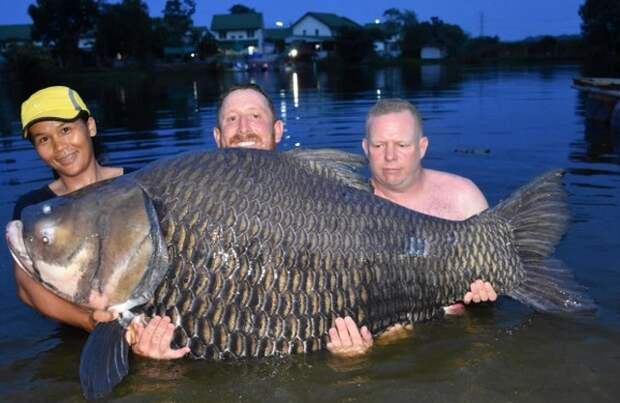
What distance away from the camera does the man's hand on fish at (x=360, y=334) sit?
11.5 ft

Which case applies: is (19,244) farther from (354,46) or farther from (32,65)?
(354,46)

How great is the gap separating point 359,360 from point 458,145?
877 centimetres

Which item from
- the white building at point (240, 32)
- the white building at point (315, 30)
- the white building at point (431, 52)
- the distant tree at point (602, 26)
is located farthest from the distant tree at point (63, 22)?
the distant tree at point (602, 26)

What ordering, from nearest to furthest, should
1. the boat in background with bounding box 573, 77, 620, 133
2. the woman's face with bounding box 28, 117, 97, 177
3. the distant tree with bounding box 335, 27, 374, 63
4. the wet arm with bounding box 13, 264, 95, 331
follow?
the wet arm with bounding box 13, 264, 95, 331, the woman's face with bounding box 28, 117, 97, 177, the boat in background with bounding box 573, 77, 620, 133, the distant tree with bounding box 335, 27, 374, 63

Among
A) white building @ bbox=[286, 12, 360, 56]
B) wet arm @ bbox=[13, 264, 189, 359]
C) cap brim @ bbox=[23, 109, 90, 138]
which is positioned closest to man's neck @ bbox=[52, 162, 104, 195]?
cap brim @ bbox=[23, 109, 90, 138]

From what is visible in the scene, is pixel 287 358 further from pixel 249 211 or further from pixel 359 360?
pixel 249 211

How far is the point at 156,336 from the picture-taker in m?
3.33

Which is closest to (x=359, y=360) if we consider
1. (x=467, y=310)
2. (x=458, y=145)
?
(x=467, y=310)

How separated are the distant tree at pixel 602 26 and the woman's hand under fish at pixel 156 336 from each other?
6403cm

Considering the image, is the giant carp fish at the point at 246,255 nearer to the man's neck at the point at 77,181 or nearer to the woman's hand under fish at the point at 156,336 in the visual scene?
the woman's hand under fish at the point at 156,336

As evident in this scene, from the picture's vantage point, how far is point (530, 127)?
46.2 feet

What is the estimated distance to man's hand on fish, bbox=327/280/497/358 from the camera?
11.5ft

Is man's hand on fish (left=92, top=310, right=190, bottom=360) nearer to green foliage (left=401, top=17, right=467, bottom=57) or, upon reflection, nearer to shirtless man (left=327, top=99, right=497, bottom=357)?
shirtless man (left=327, top=99, right=497, bottom=357)

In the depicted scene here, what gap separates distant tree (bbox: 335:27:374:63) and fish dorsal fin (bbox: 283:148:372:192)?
2763 inches
